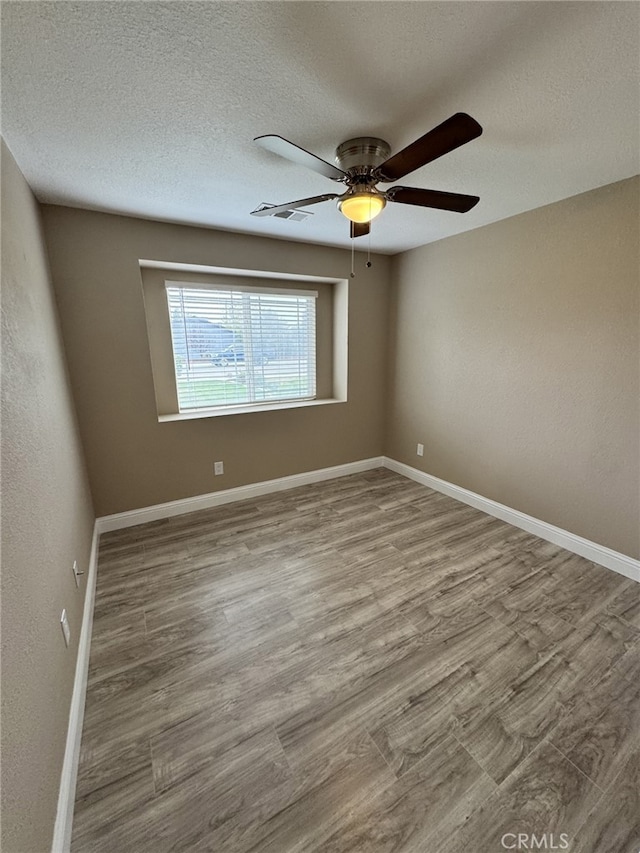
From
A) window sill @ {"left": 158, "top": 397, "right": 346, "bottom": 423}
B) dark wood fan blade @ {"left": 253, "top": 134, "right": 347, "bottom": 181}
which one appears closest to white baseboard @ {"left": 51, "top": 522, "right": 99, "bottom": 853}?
window sill @ {"left": 158, "top": 397, "right": 346, "bottom": 423}

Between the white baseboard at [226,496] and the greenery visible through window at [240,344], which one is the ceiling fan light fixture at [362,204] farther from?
the white baseboard at [226,496]

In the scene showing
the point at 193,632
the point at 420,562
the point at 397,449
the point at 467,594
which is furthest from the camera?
the point at 397,449

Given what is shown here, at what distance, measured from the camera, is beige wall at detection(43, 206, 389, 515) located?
7.75 feet

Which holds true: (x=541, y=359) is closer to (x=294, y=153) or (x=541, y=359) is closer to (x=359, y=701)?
(x=294, y=153)

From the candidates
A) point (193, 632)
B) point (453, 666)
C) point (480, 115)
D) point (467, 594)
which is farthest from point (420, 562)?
point (480, 115)

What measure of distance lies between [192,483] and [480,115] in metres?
3.02

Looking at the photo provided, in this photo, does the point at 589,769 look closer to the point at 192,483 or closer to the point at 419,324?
the point at 192,483

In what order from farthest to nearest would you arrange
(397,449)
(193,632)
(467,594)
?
(397,449), (467,594), (193,632)

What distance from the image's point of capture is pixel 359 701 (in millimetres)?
1436

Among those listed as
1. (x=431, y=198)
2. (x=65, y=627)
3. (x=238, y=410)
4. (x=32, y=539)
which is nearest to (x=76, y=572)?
(x=65, y=627)

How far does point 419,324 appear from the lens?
3416mm

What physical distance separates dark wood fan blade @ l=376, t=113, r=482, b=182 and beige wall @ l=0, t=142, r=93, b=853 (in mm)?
1566

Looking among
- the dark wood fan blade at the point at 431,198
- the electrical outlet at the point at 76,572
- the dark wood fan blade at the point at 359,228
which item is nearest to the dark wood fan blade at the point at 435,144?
the dark wood fan blade at the point at 431,198

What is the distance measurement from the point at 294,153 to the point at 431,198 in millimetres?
680
